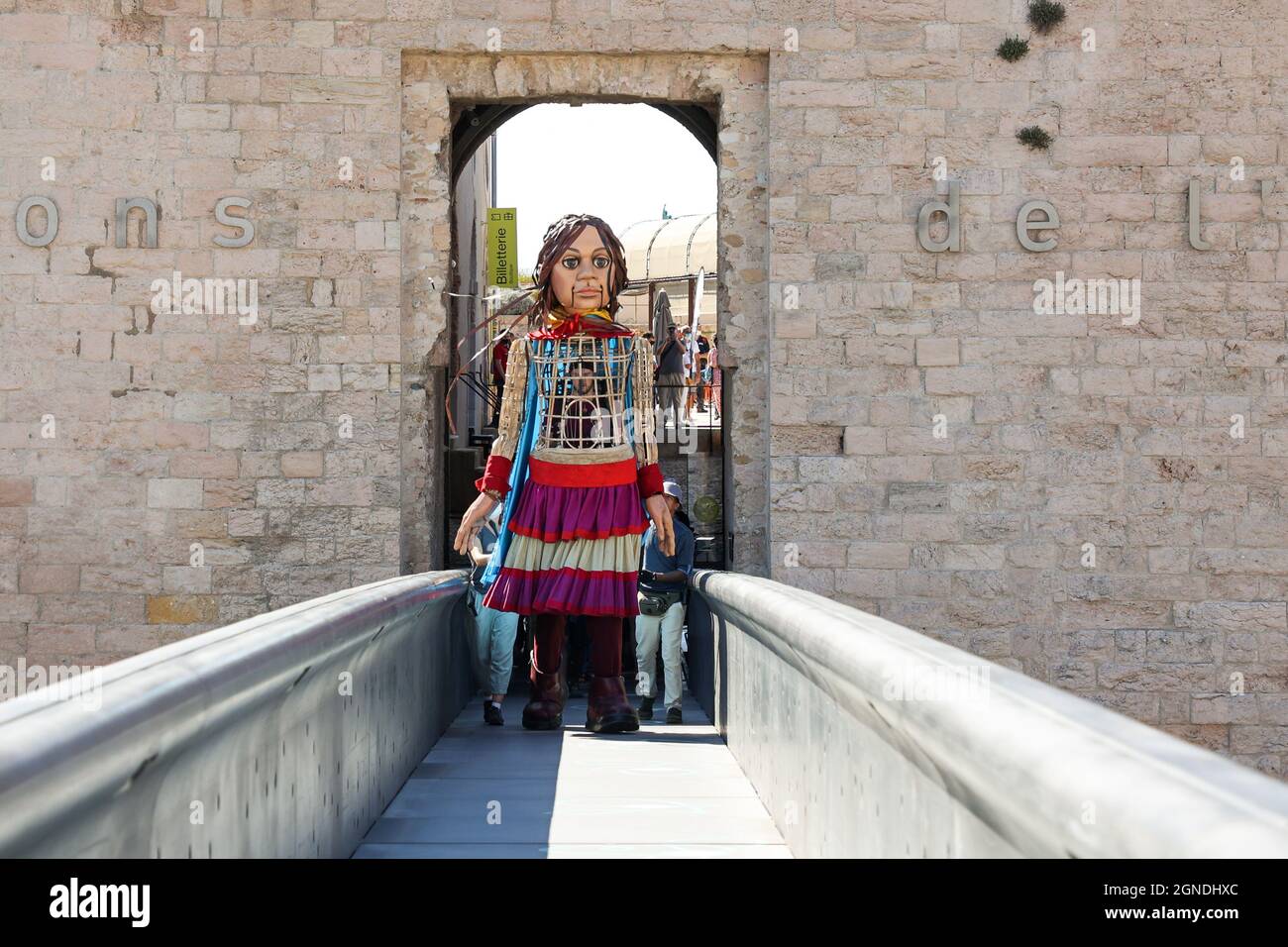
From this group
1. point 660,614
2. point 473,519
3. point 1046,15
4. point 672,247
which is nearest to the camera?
point 473,519

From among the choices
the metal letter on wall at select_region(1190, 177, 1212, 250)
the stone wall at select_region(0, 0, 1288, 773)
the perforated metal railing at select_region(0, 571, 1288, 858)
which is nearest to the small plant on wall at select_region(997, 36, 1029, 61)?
the stone wall at select_region(0, 0, 1288, 773)

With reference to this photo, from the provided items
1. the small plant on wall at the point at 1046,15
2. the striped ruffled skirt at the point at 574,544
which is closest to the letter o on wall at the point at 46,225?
the striped ruffled skirt at the point at 574,544

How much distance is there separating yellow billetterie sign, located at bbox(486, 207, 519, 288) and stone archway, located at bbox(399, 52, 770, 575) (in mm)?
3379

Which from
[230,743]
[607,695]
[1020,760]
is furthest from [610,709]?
[1020,760]

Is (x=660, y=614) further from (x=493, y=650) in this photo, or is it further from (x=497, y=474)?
(x=497, y=474)

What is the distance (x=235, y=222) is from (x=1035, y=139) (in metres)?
4.38

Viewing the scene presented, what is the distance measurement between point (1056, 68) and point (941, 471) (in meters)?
2.32

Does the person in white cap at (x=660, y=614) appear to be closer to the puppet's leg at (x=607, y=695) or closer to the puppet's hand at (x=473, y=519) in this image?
the puppet's leg at (x=607, y=695)

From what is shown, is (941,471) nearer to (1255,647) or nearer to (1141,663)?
(1141,663)

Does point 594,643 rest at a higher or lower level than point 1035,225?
lower

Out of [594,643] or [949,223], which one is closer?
[594,643]

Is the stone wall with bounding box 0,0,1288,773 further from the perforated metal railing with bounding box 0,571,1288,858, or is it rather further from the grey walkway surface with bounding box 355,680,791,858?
the perforated metal railing with bounding box 0,571,1288,858

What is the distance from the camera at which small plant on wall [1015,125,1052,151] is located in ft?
23.9

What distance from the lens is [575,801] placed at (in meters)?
3.77
